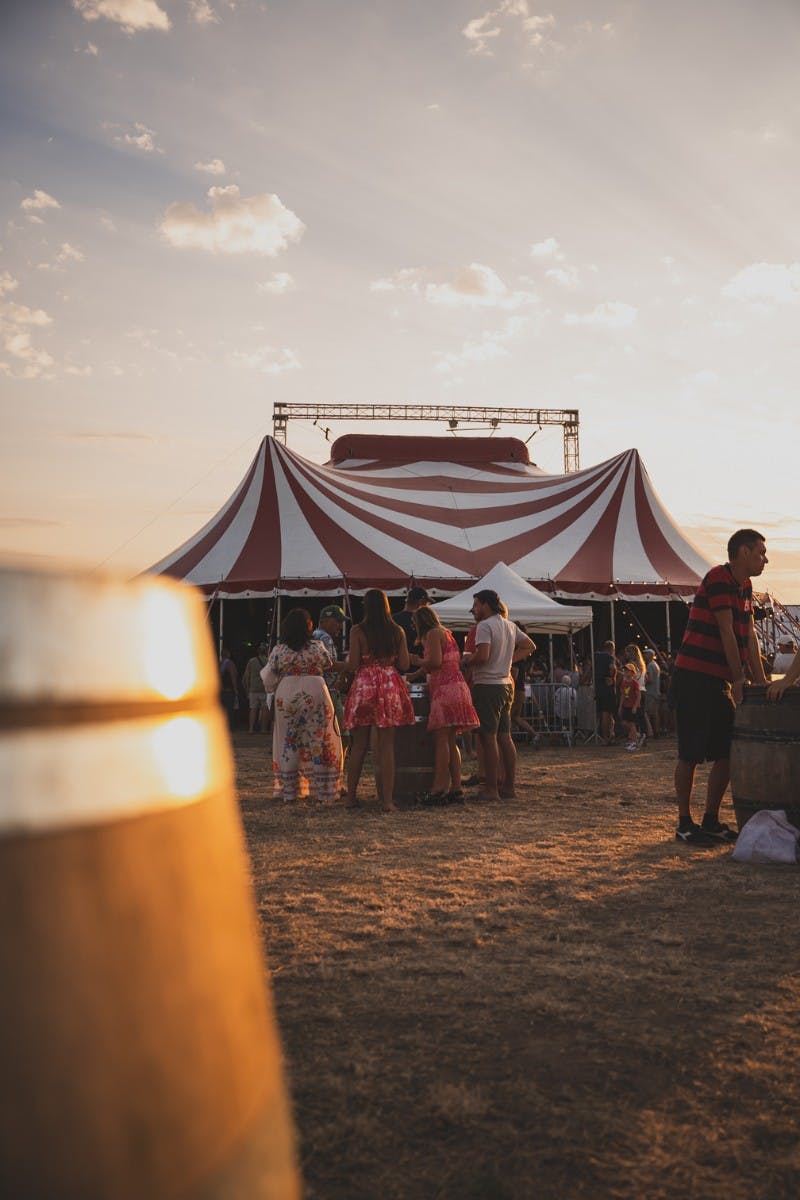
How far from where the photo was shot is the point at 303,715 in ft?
20.3

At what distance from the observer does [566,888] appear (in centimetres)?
357

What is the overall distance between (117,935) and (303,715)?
19.1ft

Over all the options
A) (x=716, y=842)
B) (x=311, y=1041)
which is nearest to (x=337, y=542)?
(x=716, y=842)

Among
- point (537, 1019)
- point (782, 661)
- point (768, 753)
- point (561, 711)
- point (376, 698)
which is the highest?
point (376, 698)

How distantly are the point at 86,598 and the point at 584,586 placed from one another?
1329 cm

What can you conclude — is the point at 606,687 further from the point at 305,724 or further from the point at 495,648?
the point at 305,724

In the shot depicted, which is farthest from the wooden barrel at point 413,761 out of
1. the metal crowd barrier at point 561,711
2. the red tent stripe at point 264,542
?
the red tent stripe at point 264,542

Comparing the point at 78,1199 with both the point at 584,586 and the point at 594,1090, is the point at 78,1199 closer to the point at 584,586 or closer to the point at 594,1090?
the point at 594,1090

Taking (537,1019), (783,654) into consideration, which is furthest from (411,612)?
(783,654)

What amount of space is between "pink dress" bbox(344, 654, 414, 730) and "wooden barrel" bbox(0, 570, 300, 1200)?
17.2 ft

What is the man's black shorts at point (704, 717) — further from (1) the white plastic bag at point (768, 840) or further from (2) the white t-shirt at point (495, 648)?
(2) the white t-shirt at point (495, 648)

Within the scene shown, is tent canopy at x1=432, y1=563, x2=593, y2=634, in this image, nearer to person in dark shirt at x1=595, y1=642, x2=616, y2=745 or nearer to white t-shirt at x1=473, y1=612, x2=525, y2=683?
person in dark shirt at x1=595, y1=642, x2=616, y2=745

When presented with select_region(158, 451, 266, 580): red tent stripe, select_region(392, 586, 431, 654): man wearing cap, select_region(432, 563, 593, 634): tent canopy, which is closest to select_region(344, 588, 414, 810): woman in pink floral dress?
select_region(392, 586, 431, 654): man wearing cap

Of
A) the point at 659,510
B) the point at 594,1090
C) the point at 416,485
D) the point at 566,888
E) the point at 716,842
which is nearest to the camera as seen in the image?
the point at 594,1090
